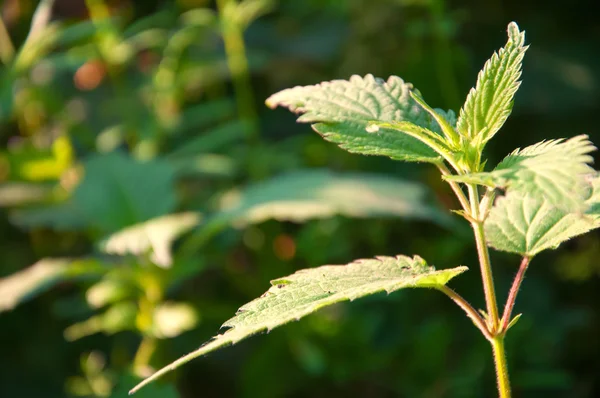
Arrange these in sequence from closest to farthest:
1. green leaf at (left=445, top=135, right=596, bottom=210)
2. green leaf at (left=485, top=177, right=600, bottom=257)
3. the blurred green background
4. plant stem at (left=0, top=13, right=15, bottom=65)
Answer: green leaf at (left=445, top=135, right=596, bottom=210) < green leaf at (left=485, top=177, right=600, bottom=257) < the blurred green background < plant stem at (left=0, top=13, right=15, bottom=65)

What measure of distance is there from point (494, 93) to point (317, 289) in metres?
0.16

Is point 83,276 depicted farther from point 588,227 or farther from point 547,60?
point 547,60

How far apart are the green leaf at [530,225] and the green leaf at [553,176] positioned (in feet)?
0.24

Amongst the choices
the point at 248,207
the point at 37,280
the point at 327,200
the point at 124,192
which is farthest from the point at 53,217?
the point at 327,200

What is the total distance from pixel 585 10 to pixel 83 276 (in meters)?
1.17

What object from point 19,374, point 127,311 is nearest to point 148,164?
point 127,311

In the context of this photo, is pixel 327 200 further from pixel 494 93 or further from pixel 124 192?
pixel 494 93

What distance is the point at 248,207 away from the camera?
1.03m

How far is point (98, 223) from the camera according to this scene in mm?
1106

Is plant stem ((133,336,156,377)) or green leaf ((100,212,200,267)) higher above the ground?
green leaf ((100,212,200,267))

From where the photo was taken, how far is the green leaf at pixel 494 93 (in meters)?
0.43

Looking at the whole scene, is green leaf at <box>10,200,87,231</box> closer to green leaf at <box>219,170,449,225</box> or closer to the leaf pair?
green leaf at <box>219,170,449,225</box>

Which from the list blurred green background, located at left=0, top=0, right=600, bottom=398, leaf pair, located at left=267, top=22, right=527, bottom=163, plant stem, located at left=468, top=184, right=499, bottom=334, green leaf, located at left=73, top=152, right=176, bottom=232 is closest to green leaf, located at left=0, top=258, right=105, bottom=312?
blurred green background, located at left=0, top=0, right=600, bottom=398

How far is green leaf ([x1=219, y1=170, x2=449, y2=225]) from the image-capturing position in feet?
3.19
